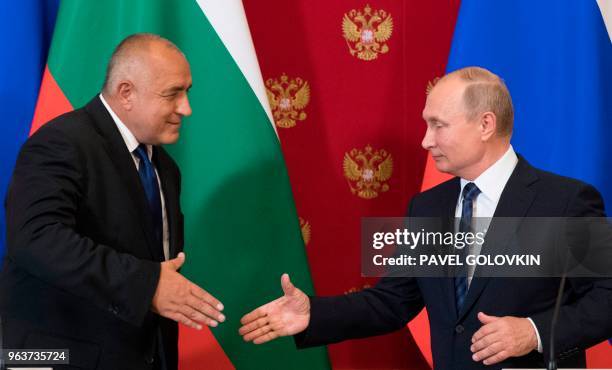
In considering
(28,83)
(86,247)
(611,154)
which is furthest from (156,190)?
(611,154)

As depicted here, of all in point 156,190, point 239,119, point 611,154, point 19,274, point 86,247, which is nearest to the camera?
point 86,247

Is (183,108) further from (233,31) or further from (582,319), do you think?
(582,319)

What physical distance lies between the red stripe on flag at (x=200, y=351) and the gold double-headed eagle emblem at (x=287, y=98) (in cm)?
83

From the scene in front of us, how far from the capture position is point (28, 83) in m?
2.73

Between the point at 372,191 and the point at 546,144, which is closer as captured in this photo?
the point at 546,144

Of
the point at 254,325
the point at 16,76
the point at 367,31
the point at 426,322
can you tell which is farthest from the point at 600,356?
the point at 16,76

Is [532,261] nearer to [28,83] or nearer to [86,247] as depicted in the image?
[86,247]

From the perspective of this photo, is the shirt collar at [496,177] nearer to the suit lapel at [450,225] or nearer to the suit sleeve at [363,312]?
the suit lapel at [450,225]

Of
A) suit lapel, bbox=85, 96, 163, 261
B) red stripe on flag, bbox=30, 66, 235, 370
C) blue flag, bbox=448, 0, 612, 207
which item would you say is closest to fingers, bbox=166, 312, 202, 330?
suit lapel, bbox=85, 96, 163, 261

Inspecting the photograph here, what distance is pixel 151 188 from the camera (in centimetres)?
223

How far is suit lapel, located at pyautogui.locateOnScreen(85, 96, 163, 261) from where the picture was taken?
212cm

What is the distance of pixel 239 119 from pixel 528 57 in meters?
0.98

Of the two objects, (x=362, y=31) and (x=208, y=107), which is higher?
(x=362, y=31)

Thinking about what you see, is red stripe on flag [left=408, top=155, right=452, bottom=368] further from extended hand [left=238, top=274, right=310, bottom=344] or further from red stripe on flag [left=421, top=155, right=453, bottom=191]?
extended hand [left=238, top=274, right=310, bottom=344]
